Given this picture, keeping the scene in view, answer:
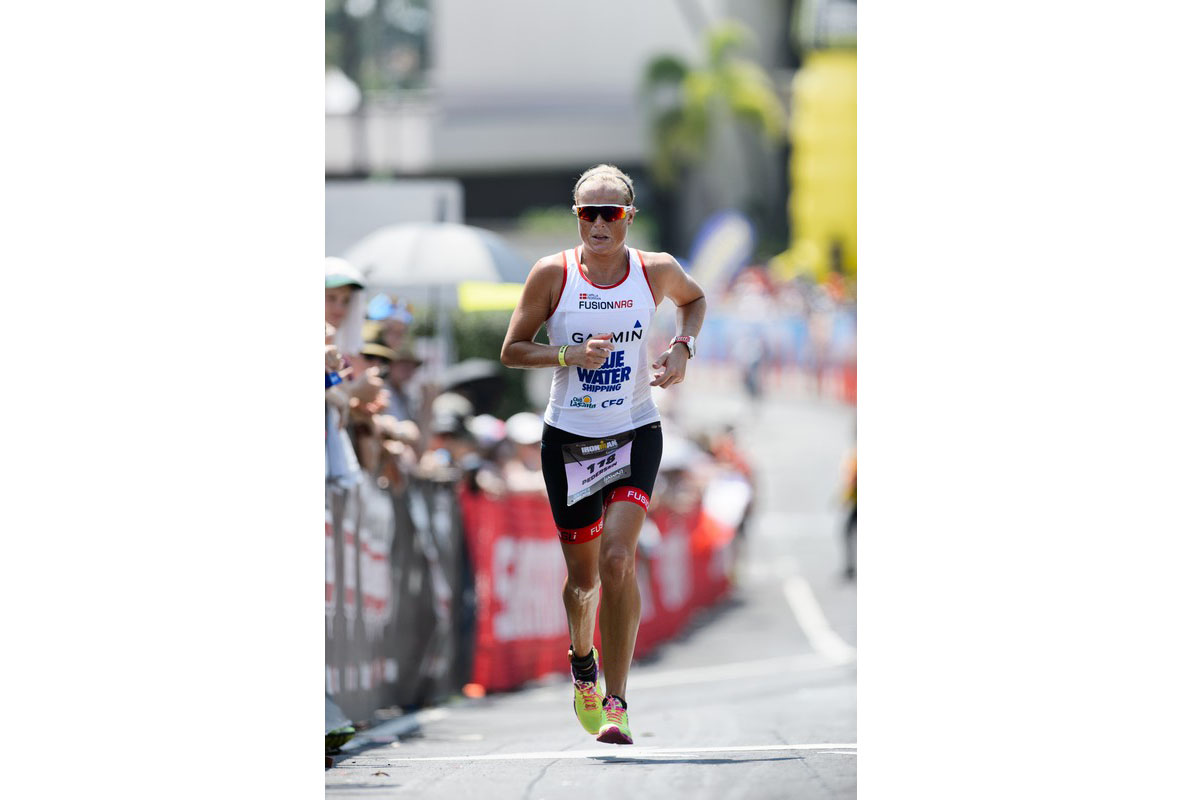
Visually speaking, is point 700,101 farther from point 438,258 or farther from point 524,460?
Result: point 438,258

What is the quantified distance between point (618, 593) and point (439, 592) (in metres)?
4.89

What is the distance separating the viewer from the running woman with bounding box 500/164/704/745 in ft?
21.7

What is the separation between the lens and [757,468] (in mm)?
32438

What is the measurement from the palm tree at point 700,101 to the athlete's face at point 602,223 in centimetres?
4746

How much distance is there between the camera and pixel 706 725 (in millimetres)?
9492

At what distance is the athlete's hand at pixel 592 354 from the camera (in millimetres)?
6512

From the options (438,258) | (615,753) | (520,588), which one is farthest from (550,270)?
(520,588)
